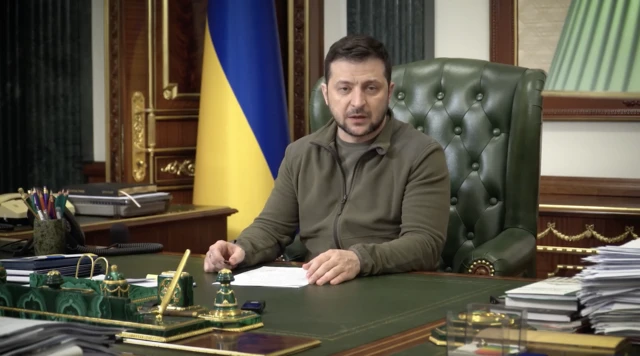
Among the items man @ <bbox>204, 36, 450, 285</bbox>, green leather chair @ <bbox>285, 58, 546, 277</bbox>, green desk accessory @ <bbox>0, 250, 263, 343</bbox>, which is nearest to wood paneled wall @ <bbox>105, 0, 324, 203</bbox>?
green leather chair @ <bbox>285, 58, 546, 277</bbox>

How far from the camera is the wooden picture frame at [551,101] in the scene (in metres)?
4.50

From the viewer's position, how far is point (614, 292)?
186 centimetres

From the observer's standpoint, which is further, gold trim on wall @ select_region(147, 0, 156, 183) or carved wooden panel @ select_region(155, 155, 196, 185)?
carved wooden panel @ select_region(155, 155, 196, 185)

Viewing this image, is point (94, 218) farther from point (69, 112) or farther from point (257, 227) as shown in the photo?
point (69, 112)

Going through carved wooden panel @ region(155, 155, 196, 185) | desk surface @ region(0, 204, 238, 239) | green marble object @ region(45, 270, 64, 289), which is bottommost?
desk surface @ region(0, 204, 238, 239)

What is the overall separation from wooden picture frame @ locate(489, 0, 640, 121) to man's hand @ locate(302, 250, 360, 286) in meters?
2.37

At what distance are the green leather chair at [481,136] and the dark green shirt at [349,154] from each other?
13.0 inches

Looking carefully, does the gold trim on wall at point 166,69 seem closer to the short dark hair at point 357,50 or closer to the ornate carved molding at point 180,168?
the ornate carved molding at point 180,168

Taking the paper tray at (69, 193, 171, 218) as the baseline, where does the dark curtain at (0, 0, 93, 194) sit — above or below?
above

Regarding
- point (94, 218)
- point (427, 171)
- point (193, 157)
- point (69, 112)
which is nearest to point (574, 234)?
point (427, 171)

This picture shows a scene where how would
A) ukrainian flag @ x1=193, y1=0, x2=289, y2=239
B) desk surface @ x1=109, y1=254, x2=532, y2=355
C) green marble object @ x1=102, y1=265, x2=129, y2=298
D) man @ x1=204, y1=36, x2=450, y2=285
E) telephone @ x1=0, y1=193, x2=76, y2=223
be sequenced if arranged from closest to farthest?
1. desk surface @ x1=109, y1=254, x2=532, y2=355
2. green marble object @ x1=102, y1=265, x2=129, y2=298
3. man @ x1=204, y1=36, x2=450, y2=285
4. telephone @ x1=0, y1=193, x2=76, y2=223
5. ukrainian flag @ x1=193, y1=0, x2=289, y2=239

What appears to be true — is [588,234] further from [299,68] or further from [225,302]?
[225,302]

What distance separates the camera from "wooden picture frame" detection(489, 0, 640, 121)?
4.50 metres

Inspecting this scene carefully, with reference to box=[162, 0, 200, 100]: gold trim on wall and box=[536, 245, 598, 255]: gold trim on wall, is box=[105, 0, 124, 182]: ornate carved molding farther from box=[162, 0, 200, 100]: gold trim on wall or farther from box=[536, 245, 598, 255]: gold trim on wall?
box=[536, 245, 598, 255]: gold trim on wall
